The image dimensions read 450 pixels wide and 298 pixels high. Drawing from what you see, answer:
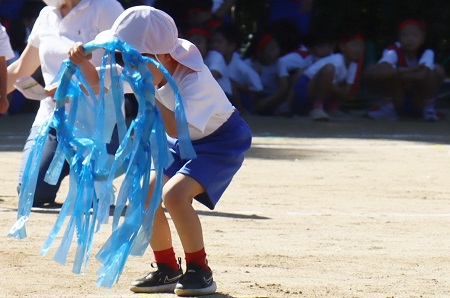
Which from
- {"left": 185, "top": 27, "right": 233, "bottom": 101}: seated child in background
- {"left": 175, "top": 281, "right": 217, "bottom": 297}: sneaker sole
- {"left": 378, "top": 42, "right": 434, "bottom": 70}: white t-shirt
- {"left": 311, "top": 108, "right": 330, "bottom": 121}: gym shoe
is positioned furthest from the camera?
{"left": 378, "top": 42, "right": 434, "bottom": 70}: white t-shirt

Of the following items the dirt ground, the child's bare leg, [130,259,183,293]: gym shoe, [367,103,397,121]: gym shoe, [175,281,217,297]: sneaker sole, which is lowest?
[367,103,397,121]: gym shoe

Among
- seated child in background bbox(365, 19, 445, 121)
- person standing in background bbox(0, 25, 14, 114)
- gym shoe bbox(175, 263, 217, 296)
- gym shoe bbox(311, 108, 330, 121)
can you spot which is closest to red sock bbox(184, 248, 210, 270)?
gym shoe bbox(175, 263, 217, 296)

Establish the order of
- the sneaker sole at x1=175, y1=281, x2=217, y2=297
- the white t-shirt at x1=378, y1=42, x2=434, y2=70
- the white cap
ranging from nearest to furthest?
the white cap → the sneaker sole at x1=175, y1=281, x2=217, y2=297 → the white t-shirt at x1=378, y1=42, x2=434, y2=70

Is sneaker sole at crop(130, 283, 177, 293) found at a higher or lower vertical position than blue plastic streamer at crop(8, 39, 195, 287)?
lower

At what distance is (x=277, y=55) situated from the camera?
13.5 metres

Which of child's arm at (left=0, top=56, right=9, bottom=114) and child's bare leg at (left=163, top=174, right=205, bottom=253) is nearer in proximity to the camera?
child's bare leg at (left=163, top=174, right=205, bottom=253)

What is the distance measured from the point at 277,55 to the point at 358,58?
3.47ft

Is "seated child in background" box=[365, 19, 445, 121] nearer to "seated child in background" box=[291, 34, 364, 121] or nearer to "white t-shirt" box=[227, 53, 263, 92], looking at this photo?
"seated child in background" box=[291, 34, 364, 121]

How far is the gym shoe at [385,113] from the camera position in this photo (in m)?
13.2

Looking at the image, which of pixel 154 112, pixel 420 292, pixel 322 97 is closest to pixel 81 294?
pixel 154 112

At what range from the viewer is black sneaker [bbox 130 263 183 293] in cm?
440

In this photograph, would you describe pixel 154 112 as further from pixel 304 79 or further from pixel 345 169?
pixel 304 79

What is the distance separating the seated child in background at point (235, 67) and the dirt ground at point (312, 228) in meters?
2.32

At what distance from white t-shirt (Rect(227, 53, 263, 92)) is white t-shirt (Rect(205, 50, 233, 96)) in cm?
23
